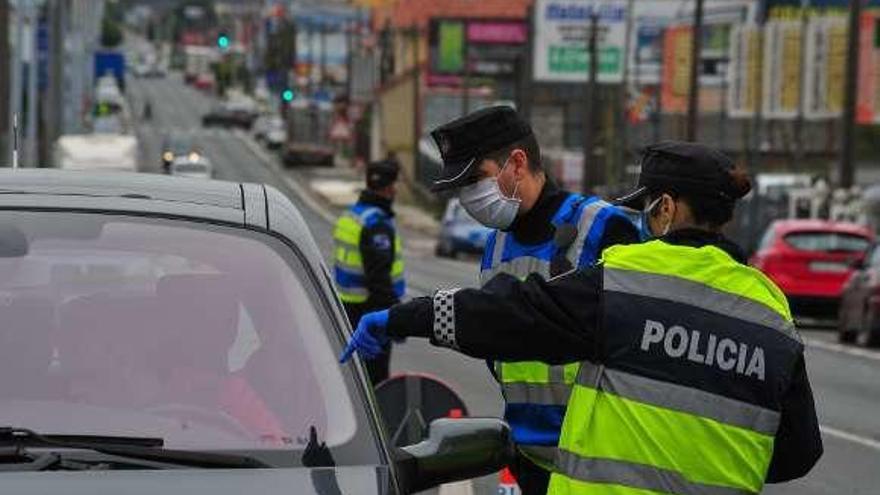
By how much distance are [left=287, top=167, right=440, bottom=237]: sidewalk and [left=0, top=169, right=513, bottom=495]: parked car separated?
56884 mm

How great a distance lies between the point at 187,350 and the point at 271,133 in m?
108

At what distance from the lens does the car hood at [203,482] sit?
4203 millimetres

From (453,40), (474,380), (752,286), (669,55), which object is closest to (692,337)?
(752,286)

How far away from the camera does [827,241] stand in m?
Answer: 30.0

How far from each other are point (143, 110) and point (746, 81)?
82752 millimetres

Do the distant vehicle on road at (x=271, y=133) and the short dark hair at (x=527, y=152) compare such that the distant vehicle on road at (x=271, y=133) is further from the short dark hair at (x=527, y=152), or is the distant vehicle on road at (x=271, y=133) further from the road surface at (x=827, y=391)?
the short dark hair at (x=527, y=152)

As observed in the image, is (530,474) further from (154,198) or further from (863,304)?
(863,304)

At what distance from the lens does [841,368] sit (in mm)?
21875

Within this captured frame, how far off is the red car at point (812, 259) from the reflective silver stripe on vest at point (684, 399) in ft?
81.3

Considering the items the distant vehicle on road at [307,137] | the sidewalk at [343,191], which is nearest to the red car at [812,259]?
the sidewalk at [343,191]

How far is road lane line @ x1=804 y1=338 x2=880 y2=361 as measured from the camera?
24.1m

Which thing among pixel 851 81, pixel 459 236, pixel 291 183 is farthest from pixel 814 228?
pixel 291 183

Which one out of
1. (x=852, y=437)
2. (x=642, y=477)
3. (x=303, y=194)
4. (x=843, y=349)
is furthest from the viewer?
(x=303, y=194)

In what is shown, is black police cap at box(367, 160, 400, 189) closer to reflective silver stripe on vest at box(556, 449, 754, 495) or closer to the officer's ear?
the officer's ear
